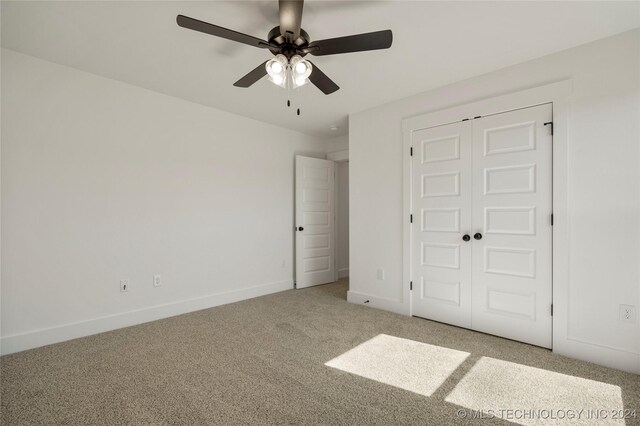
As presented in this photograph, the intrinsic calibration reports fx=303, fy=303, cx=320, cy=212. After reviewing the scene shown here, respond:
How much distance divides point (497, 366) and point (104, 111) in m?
4.18

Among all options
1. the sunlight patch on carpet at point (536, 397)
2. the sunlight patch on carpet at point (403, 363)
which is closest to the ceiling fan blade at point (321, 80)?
the sunlight patch on carpet at point (403, 363)

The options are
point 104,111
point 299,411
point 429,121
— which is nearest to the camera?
point 299,411

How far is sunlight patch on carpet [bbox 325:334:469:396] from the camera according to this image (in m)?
2.07

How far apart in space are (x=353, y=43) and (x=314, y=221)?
335 centimetres

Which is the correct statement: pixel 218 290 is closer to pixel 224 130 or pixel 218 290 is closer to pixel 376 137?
pixel 224 130

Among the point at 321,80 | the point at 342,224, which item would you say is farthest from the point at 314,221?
the point at 321,80

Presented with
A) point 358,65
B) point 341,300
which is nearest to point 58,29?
point 358,65

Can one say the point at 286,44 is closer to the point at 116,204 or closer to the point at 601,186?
the point at 116,204

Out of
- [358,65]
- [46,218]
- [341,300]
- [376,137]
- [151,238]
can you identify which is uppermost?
[358,65]

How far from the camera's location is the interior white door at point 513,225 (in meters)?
2.60

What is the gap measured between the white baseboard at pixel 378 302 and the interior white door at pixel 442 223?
0.15m

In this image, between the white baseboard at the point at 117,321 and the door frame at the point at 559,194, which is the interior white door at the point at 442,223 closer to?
the door frame at the point at 559,194

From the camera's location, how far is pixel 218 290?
392 centimetres

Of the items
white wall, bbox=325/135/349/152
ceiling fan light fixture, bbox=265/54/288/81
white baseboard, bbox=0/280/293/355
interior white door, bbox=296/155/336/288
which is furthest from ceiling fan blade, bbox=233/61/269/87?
white wall, bbox=325/135/349/152
